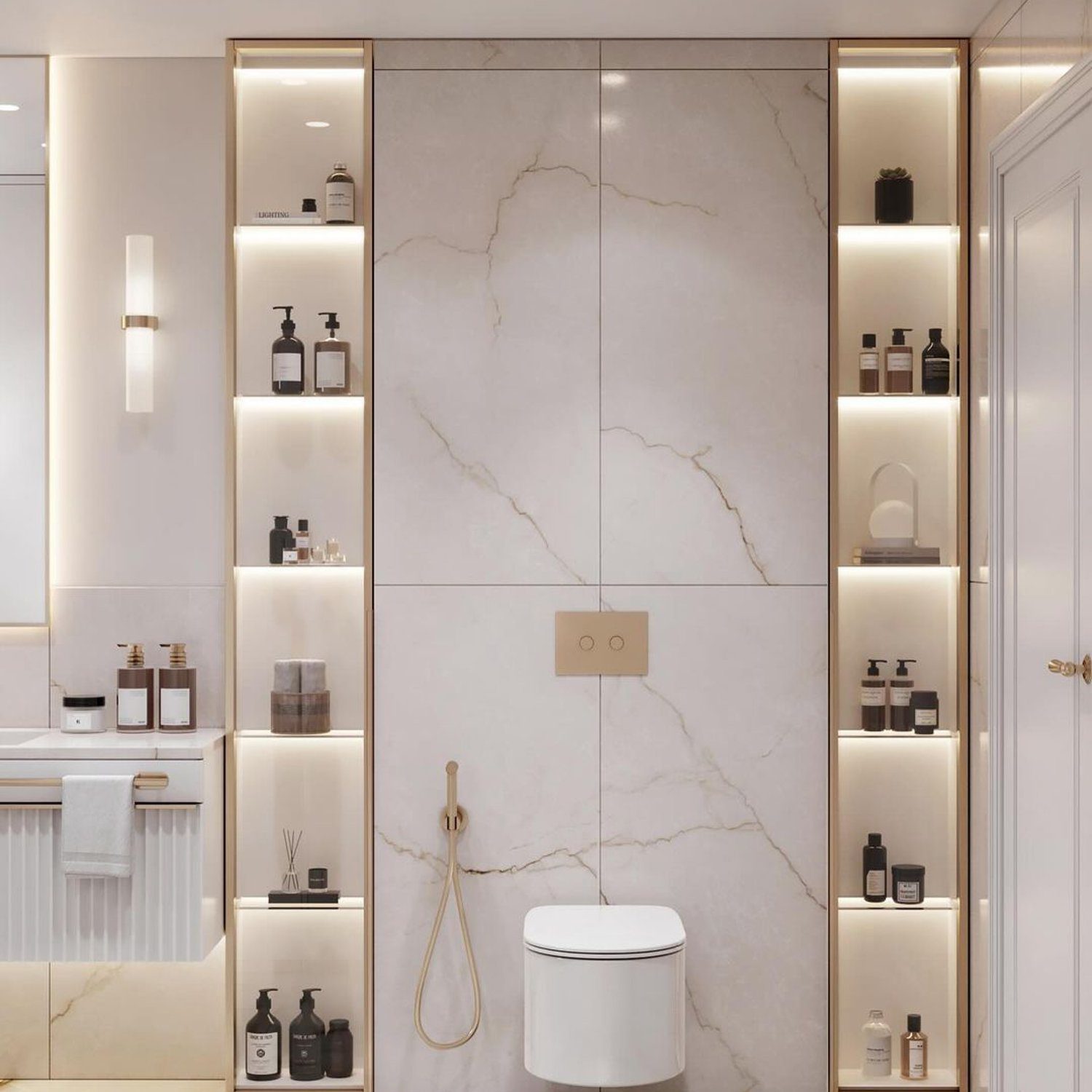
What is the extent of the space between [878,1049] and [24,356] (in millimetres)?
2681

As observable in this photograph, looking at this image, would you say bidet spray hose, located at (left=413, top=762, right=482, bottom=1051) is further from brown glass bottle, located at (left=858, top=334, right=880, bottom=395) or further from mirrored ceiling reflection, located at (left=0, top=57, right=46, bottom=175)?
mirrored ceiling reflection, located at (left=0, top=57, right=46, bottom=175)

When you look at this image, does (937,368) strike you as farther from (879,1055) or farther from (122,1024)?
(122,1024)

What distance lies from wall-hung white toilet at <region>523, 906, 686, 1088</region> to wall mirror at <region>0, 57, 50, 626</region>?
152cm

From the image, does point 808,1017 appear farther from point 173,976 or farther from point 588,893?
point 173,976

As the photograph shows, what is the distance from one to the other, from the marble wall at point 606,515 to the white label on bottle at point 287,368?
0.20 m

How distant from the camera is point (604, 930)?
8.68ft

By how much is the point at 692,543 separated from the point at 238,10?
1.61 metres

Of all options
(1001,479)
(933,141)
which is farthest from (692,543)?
(933,141)

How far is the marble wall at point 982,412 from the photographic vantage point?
2580 mm

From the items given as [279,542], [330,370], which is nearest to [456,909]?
[279,542]

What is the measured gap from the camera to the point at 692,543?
9.56 ft

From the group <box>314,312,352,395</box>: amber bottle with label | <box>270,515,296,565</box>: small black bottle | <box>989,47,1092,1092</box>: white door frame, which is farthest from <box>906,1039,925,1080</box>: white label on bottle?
<box>314,312,352,395</box>: amber bottle with label

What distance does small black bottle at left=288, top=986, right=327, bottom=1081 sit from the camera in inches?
112

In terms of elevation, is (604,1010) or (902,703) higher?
(902,703)
